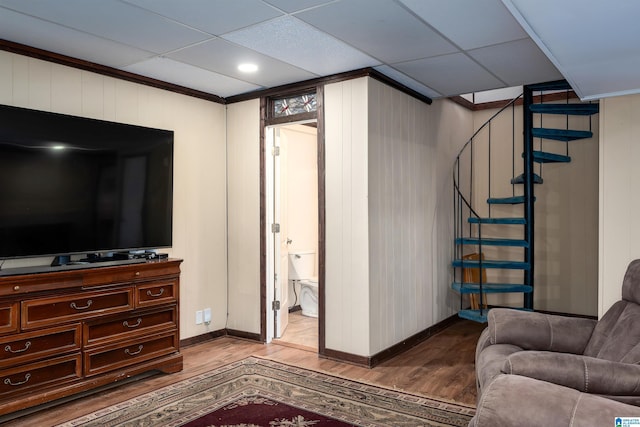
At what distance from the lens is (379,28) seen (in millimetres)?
2980

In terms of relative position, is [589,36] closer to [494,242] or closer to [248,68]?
[248,68]

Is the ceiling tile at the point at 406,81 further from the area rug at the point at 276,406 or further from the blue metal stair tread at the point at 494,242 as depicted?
the area rug at the point at 276,406

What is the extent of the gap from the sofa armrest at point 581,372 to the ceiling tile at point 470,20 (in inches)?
74.5

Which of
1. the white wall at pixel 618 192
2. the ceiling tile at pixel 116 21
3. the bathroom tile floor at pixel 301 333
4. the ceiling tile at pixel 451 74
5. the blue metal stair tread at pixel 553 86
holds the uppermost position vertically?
the ceiling tile at pixel 116 21

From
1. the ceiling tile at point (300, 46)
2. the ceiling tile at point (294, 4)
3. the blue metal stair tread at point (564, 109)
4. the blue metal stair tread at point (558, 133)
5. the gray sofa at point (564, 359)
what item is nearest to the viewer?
the gray sofa at point (564, 359)

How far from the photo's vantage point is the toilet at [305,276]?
5754mm

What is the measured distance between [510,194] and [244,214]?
3471 mm

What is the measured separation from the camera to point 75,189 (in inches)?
134

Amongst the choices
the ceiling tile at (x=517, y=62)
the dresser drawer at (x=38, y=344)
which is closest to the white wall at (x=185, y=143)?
the dresser drawer at (x=38, y=344)

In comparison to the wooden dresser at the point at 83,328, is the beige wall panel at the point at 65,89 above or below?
above

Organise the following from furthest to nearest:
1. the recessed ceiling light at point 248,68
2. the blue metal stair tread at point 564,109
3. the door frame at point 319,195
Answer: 1. the blue metal stair tread at point 564,109
2. the door frame at point 319,195
3. the recessed ceiling light at point 248,68

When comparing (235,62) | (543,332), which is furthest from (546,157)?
(235,62)

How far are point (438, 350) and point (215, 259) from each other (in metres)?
2.36

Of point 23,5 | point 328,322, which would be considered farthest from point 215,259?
point 23,5
